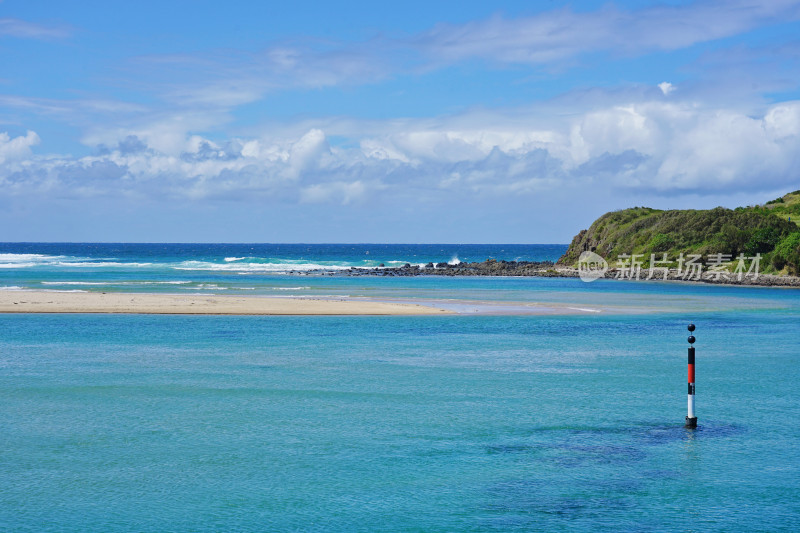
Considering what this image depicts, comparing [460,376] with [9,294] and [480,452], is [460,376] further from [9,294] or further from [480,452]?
[9,294]

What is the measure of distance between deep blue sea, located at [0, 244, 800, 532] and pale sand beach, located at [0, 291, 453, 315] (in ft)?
37.7

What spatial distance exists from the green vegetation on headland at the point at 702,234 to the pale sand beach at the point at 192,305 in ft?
155

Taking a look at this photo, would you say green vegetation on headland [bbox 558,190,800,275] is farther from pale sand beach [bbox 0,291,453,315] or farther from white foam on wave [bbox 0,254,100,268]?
white foam on wave [bbox 0,254,100,268]

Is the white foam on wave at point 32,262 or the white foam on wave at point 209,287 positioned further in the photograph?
the white foam on wave at point 32,262

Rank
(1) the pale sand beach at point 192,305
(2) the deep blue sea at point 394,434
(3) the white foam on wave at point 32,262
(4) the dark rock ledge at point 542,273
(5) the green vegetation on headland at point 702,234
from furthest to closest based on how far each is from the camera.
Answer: (3) the white foam on wave at point 32,262, (5) the green vegetation on headland at point 702,234, (4) the dark rock ledge at point 542,273, (1) the pale sand beach at point 192,305, (2) the deep blue sea at point 394,434

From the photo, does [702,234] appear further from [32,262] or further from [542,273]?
[32,262]

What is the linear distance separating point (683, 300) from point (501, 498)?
47769mm

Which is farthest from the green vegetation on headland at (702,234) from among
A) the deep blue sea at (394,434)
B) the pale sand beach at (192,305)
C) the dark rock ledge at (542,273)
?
the deep blue sea at (394,434)

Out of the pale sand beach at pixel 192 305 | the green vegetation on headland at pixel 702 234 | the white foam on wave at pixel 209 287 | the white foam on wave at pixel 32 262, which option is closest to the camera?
the pale sand beach at pixel 192 305

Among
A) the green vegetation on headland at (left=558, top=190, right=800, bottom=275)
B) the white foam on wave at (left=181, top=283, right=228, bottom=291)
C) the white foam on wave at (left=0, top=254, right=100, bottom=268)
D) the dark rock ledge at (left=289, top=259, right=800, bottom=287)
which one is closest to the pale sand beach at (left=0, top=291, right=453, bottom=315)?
the white foam on wave at (left=181, top=283, right=228, bottom=291)

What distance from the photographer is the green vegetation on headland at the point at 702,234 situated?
3310 inches

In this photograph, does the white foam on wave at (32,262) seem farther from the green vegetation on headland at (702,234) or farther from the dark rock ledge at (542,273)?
the green vegetation on headland at (702,234)

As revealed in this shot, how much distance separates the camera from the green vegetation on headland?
84.1 m

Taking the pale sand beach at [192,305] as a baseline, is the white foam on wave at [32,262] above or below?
above
